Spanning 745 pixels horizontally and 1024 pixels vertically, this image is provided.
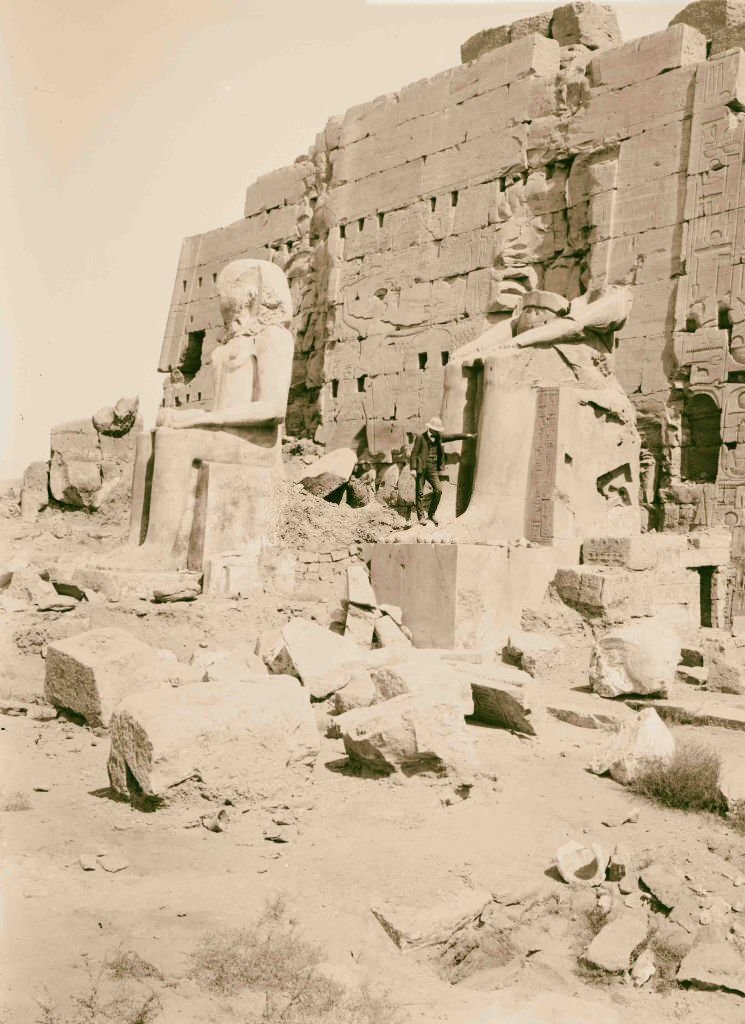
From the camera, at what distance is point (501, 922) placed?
2762 millimetres

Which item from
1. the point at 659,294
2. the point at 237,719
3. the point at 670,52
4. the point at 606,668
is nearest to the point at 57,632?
the point at 237,719

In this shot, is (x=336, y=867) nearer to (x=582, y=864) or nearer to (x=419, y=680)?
(x=582, y=864)

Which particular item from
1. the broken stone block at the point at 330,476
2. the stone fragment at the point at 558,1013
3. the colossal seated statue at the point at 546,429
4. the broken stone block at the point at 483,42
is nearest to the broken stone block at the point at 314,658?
the colossal seated statue at the point at 546,429

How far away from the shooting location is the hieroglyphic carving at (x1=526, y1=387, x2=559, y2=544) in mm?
6254

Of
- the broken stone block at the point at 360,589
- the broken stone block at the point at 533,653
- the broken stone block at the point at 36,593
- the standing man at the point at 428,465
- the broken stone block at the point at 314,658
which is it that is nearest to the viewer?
the broken stone block at the point at 314,658

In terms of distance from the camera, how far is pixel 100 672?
4160 mm

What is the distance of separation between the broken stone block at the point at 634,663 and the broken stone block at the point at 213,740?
1.90 meters

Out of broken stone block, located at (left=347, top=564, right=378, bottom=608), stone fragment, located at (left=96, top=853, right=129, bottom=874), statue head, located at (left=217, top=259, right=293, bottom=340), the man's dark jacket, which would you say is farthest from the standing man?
stone fragment, located at (left=96, top=853, right=129, bottom=874)

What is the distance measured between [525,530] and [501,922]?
3734mm

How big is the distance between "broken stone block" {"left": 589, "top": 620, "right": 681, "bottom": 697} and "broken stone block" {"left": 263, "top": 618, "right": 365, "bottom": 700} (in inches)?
44.9

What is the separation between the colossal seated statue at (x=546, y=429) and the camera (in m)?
6.31

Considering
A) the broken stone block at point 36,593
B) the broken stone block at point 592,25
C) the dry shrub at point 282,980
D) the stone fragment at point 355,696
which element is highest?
the broken stone block at point 592,25

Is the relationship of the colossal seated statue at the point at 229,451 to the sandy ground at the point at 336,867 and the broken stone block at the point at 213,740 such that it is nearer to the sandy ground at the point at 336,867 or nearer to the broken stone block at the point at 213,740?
the sandy ground at the point at 336,867

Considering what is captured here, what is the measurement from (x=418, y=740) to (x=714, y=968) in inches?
49.2
